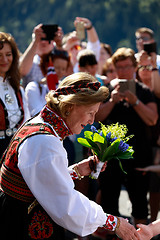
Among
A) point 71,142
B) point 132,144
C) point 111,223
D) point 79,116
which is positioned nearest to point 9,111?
point 71,142

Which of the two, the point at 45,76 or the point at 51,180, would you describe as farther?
the point at 45,76

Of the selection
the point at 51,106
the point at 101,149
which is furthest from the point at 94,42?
the point at 51,106

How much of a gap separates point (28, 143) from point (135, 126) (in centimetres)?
198

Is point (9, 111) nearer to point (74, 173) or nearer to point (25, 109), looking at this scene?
point (25, 109)

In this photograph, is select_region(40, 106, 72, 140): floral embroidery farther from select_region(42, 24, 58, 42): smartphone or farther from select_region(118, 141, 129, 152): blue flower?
select_region(42, 24, 58, 42): smartphone

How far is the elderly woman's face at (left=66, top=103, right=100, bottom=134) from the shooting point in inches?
77.9

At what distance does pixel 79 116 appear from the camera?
2.01 m

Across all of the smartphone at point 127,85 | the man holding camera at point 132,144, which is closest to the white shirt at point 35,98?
the man holding camera at point 132,144

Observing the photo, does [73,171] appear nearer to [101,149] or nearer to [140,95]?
[101,149]

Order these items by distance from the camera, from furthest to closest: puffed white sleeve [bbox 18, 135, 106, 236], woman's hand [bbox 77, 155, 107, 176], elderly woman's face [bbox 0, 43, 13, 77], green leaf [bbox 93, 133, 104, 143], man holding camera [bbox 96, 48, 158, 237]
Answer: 1. man holding camera [bbox 96, 48, 158, 237]
2. elderly woman's face [bbox 0, 43, 13, 77]
3. woman's hand [bbox 77, 155, 107, 176]
4. green leaf [bbox 93, 133, 104, 143]
5. puffed white sleeve [bbox 18, 135, 106, 236]

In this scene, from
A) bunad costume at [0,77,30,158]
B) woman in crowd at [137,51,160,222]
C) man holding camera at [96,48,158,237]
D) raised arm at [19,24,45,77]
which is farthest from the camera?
raised arm at [19,24,45,77]

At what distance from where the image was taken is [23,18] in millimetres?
74312

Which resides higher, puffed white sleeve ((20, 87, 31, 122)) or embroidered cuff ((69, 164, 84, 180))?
puffed white sleeve ((20, 87, 31, 122))

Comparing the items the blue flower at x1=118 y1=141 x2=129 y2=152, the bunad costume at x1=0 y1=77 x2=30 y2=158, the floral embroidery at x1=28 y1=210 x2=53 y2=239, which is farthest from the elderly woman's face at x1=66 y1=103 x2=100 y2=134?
the bunad costume at x1=0 y1=77 x2=30 y2=158
